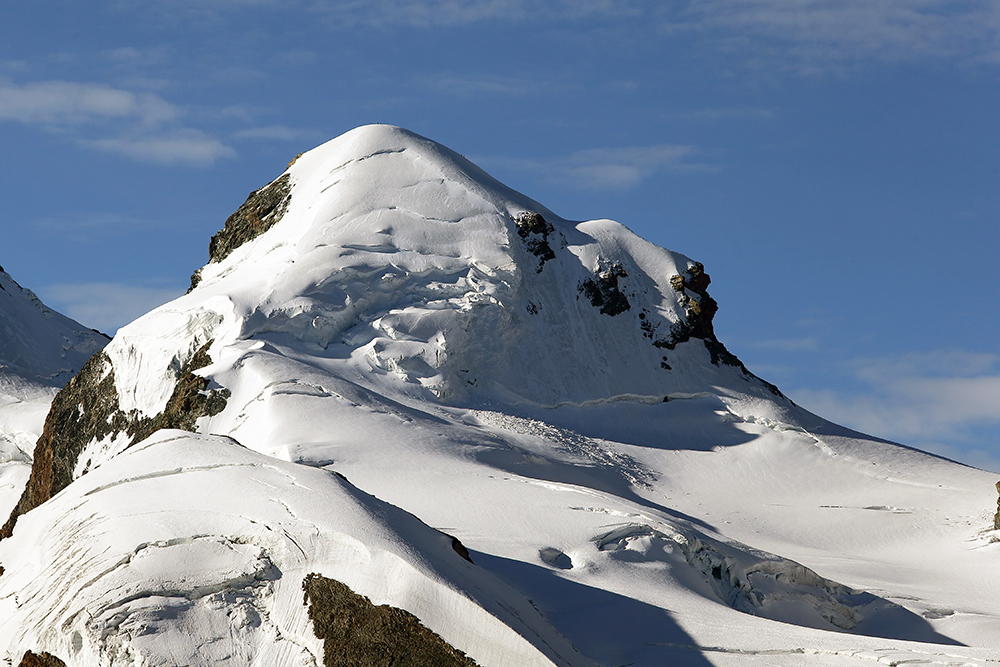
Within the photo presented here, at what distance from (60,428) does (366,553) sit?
1276 centimetres

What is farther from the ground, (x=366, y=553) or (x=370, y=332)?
(x=370, y=332)

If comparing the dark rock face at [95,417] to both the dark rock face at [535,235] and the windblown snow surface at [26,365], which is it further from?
the dark rock face at [535,235]

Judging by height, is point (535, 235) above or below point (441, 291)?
above

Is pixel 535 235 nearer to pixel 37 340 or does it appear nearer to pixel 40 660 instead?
pixel 40 660

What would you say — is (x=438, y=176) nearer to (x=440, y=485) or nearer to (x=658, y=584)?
(x=440, y=485)

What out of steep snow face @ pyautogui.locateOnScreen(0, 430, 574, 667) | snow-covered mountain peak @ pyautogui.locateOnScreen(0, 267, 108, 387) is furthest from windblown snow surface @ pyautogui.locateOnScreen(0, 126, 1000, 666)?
snow-covered mountain peak @ pyautogui.locateOnScreen(0, 267, 108, 387)

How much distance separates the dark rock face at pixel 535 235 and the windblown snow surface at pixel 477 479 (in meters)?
0.07

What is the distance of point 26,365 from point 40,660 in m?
25.6

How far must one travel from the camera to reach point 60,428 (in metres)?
18.3

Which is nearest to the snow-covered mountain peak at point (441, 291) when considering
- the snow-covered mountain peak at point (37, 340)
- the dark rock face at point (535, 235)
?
the dark rock face at point (535, 235)

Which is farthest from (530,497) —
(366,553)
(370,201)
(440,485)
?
(370,201)

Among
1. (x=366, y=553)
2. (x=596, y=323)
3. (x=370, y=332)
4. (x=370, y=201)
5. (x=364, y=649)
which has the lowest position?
(x=364, y=649)

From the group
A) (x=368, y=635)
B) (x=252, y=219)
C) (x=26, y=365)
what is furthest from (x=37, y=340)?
(x=368, y=635)

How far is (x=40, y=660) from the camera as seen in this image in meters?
7.13
